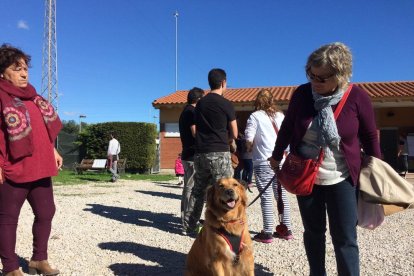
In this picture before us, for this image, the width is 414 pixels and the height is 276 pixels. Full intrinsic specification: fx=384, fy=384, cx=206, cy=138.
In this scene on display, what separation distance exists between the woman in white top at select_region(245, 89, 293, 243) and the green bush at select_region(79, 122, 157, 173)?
50.5 feet

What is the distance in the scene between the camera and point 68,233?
19.6 ft

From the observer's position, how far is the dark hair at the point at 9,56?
3.58m

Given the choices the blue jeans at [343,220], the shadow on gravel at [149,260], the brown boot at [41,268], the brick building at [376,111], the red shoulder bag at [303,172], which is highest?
the brick building at [376,111]

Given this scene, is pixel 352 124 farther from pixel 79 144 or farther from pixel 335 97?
pixel 79 144

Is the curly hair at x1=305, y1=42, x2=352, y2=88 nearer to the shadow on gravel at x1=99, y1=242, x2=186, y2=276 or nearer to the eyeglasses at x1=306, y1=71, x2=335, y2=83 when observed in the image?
the eyeglasses at x1=306, y1=71, x2=335, y2=83

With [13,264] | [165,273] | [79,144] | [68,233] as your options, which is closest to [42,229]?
[13,264]

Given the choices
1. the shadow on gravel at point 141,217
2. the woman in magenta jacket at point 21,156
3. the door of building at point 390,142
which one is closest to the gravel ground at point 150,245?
the shadow on gravel at point 141,217

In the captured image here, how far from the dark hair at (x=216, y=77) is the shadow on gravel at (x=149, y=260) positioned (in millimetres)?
2272

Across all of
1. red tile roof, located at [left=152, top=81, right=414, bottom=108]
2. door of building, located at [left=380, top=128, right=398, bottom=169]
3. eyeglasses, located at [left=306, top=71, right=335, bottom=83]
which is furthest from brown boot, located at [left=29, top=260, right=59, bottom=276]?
door of building, located at [left=380, top=128, right=398, bottom=169]

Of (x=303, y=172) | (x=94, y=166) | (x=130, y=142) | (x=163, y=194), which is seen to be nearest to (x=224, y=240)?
(x=303, y=172)

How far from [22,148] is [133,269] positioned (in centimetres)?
178

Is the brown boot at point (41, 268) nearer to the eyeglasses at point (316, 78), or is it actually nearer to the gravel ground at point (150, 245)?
the gravel ground at point (150, 245)

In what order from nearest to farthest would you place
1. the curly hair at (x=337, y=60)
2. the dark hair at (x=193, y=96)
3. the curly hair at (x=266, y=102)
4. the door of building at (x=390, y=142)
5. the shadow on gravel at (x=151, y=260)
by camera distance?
the curly hair at (x=337, y=60)
the shadow on gravel at (x=151, y=260)
the curly hair at (x=266, y=102)
the dark hair at (x=193, y=96)
the door of building at (x=390, y=142)

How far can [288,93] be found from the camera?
19.6 m
